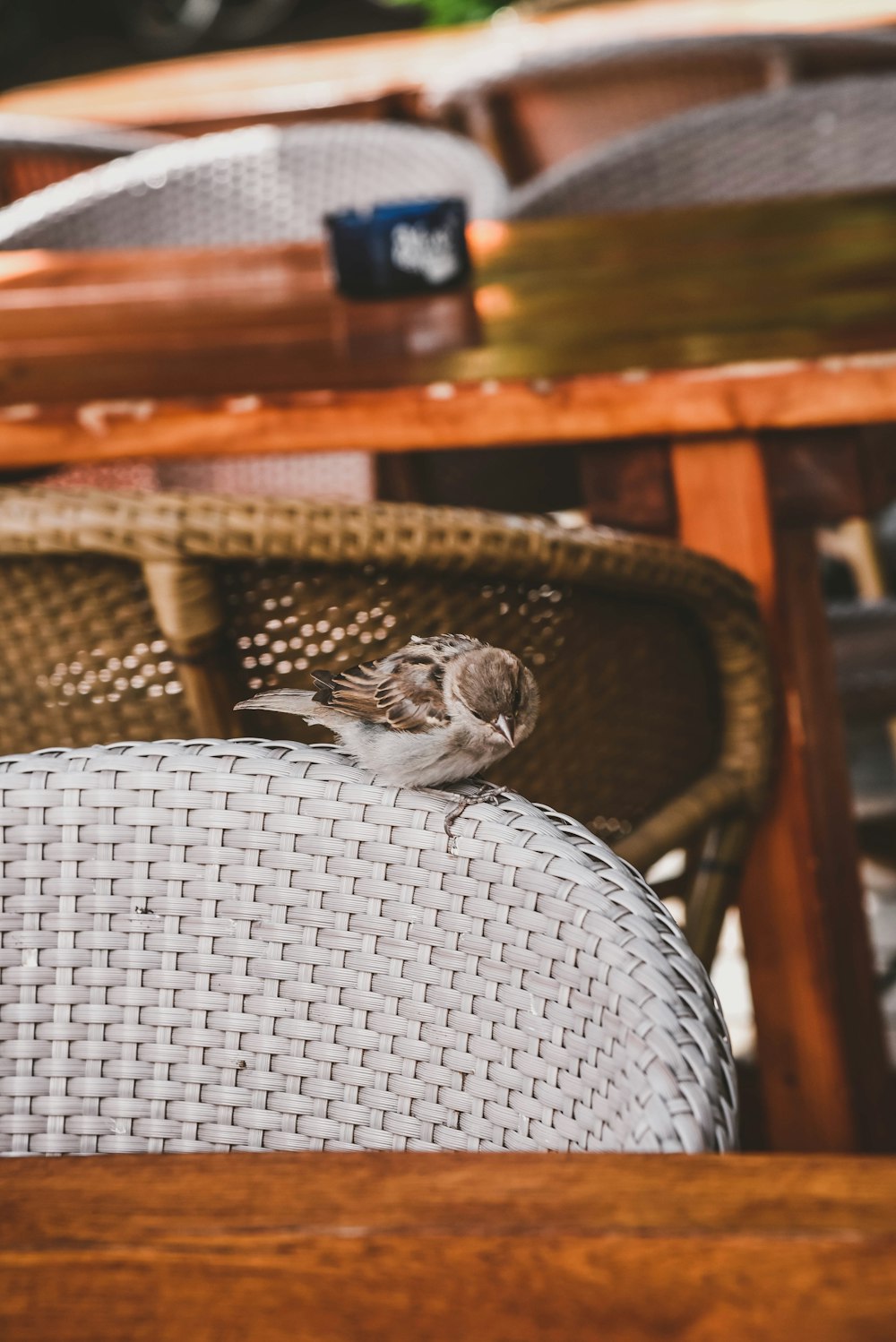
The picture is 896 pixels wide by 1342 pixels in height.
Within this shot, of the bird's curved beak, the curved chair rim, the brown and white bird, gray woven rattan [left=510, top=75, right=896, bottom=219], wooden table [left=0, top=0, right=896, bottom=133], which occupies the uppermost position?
wooden table [left=0, top=0, right=896, bottom=133]

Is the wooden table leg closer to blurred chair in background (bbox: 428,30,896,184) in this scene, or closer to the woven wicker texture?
the woven wicker texture

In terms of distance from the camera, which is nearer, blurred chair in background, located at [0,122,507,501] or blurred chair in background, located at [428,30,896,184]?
blurred chair in background, located at [0,122,507,501]

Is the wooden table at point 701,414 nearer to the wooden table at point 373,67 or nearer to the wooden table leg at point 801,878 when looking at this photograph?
the wooden table leg at point 801,878

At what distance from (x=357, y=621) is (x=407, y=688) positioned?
0.63 feet

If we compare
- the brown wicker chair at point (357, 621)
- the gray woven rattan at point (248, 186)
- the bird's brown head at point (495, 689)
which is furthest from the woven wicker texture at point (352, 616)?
the gray woven rattan at point (248, 186)

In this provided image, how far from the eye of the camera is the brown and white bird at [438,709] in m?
0.70

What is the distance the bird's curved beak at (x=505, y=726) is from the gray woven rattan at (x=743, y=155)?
162cm

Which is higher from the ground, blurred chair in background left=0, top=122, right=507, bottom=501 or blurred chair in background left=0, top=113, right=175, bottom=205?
blurred chair in background left=0, top=113, right=175, bottom=205

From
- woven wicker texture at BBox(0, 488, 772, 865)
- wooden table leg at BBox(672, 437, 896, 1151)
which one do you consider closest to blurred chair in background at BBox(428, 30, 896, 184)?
wooden table leg at BBox(672, 437, 896, 1151)

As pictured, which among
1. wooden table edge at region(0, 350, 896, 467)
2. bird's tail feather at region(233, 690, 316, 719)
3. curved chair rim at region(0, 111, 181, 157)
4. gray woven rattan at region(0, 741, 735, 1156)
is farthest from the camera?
curved chair rim at region(0, 111, 181, 157)

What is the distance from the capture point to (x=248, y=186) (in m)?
2.36

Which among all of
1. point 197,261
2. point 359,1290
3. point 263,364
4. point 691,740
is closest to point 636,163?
point 197,261

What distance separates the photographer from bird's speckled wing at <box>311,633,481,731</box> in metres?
0.72

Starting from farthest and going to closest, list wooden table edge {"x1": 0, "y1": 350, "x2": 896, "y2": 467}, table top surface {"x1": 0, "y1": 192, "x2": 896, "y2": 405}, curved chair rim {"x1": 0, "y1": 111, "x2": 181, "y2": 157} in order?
1. curved chair rim {"x1": 0, "y1": 111, "x2": 181, "y2": 157}
2. table top surface {"x1": 0, "y1": 192, "x2": 896, "y2": 405}
3. wooden table edge {"x1": 0, "y1": 350, "x2": 896, "y2": 467}
